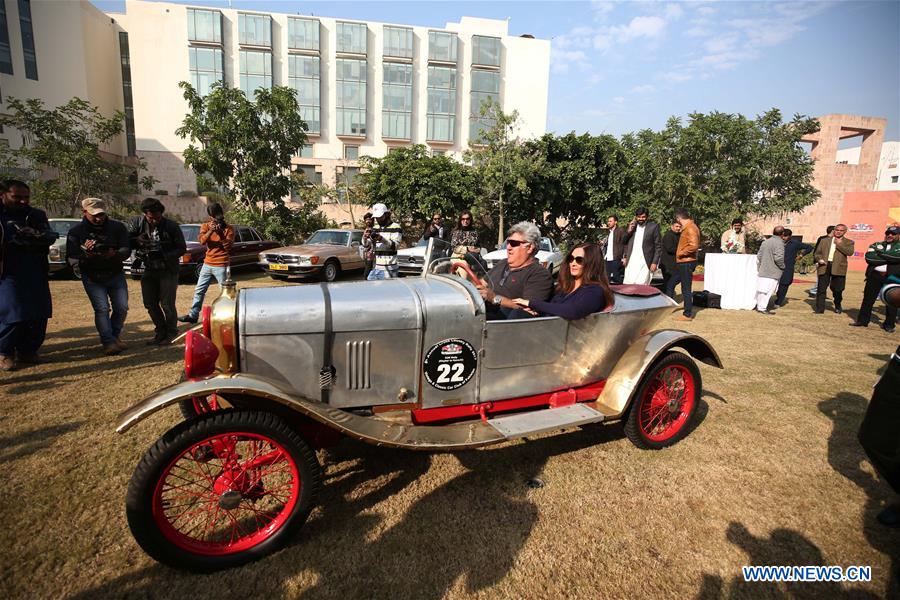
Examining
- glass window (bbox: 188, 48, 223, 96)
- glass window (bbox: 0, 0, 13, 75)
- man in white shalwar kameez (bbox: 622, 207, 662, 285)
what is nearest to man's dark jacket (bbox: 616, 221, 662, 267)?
man in white shalwar kameez (bbox: 622, 207, 662, 285)

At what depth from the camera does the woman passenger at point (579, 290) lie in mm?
2962

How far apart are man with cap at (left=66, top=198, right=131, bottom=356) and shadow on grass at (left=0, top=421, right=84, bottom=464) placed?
6.54 ft

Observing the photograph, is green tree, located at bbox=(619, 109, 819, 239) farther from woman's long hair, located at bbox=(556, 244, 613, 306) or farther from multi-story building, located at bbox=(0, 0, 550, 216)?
woman's long hair, located at bbox=(556, 244, 613, 306)

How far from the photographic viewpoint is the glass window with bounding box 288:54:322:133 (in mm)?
35750

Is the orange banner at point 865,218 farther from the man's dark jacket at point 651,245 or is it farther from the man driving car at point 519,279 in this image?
the man driving car at point 519,279

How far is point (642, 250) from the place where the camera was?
7.01m

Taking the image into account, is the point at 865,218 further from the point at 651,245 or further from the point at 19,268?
the point at 19,268

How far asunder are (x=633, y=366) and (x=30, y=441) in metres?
4.42

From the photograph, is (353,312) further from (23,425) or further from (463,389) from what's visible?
(23,425)

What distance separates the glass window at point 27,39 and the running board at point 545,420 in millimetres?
43933

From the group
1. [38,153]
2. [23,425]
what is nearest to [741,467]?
[23,425]

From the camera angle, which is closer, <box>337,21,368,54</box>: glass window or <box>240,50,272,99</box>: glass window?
<box>240,50,272,99</box>: glass window

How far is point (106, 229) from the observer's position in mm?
4820

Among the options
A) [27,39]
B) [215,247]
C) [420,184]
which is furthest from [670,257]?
[27,39]
